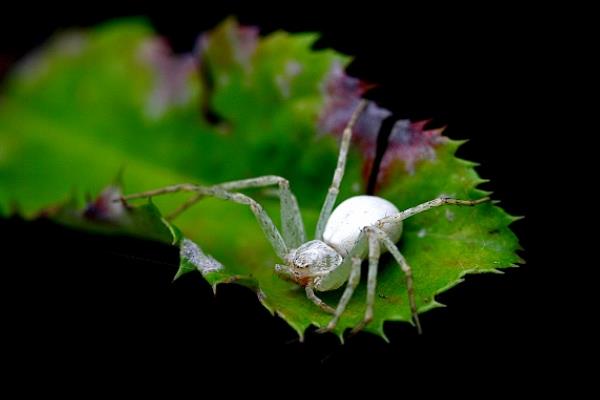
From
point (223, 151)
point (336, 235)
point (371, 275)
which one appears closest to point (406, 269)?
point (371, 275)

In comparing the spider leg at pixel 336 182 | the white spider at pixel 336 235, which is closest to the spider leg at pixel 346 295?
the white spider at pixel 336 235

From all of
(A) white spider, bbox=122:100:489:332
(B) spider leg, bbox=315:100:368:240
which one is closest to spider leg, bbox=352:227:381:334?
(A) white spider, bbox=122:100:489:332

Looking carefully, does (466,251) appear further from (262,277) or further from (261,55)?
(261,55)

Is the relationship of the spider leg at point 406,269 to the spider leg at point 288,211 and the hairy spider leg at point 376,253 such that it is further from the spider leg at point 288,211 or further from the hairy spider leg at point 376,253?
the spider leg at point 288,211

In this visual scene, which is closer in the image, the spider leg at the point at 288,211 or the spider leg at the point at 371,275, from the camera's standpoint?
the spider leg at the point at 371,275

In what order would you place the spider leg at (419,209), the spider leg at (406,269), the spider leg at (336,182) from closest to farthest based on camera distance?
the spider leg at (406,269), the spider leg at (419,209), the spider leg at (336,182)

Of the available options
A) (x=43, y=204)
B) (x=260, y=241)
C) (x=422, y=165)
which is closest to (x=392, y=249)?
(x=422, y=165)
